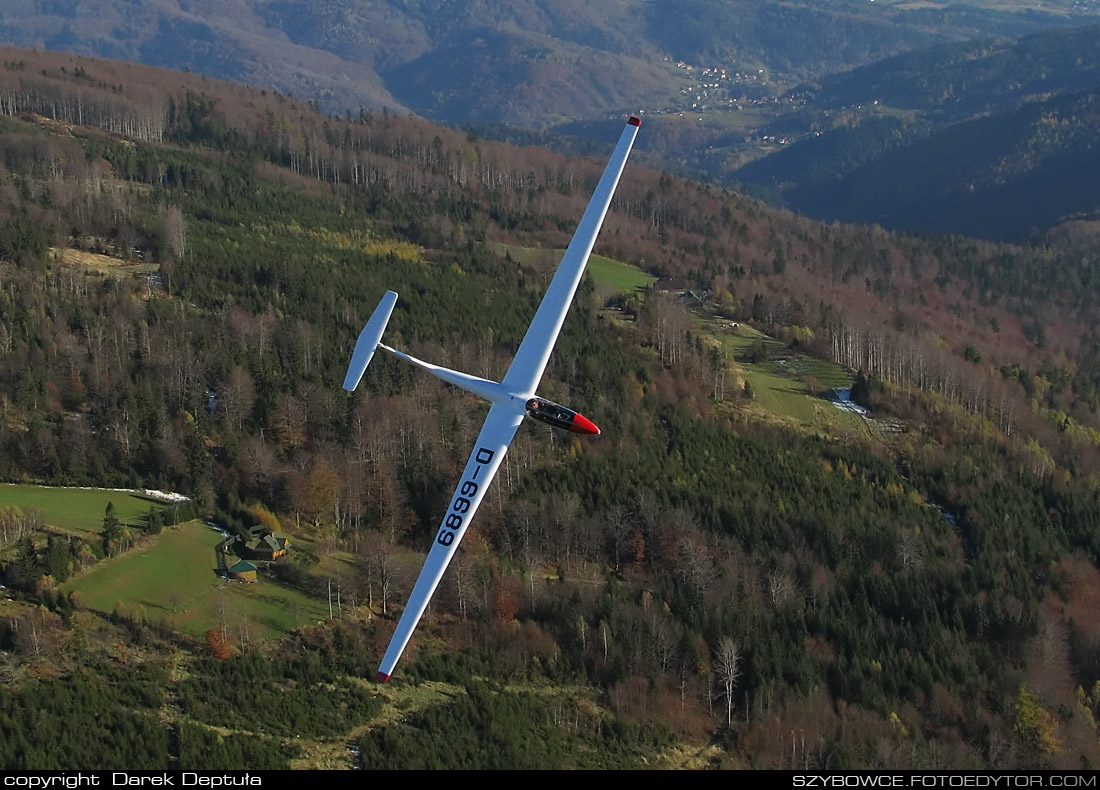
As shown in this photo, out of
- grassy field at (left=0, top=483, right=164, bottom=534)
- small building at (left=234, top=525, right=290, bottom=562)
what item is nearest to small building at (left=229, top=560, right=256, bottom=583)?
small building at (left=234, top=525, right=290, bottom=562)

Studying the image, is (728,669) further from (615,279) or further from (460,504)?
(615,279)

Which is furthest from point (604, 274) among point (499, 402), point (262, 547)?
point (499, 402)

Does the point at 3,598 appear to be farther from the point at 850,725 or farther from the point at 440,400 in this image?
the point at 850,725

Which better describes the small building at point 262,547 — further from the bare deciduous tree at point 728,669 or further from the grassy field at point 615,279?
the grassy field at point 615,279

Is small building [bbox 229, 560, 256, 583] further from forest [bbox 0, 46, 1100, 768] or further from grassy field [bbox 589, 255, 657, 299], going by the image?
grassy field [bbox 589, 255, 657, 299]

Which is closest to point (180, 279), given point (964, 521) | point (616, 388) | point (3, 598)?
point (616, 388)
